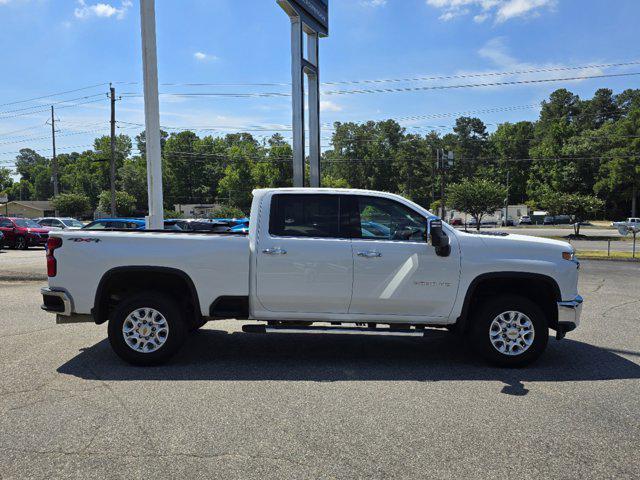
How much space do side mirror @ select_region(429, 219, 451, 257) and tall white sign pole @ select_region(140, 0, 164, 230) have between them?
7201mm

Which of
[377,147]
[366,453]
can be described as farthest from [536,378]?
[377,147]

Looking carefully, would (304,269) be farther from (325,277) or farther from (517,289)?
(517,289)

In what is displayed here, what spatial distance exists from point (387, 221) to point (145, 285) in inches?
113

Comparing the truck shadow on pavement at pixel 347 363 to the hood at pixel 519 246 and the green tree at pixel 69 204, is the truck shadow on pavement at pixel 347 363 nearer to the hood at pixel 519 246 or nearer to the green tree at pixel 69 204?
the hood at pixel 519 246

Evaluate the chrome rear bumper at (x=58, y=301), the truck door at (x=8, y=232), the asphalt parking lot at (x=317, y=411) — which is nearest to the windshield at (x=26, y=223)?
the truck door at (x=8, y=232)

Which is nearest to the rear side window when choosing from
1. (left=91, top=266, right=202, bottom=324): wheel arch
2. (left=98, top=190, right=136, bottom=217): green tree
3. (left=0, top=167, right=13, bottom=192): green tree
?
(left=91, top=266, right=202, bottom=324): wheel arch

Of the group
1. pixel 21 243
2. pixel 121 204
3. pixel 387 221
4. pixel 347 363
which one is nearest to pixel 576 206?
pixel 21 243

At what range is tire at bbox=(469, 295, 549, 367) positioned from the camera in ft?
17.9

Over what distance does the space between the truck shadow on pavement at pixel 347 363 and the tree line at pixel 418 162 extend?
226 ft

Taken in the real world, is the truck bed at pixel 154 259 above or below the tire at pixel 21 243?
above

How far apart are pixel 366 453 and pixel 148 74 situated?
387 inches

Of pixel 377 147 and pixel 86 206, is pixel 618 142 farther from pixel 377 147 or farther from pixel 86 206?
pixel 86 206

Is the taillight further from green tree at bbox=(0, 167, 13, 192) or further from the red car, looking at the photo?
green tree at bbox=(0, 167, 13, 192)

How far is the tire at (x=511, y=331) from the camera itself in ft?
17.9
